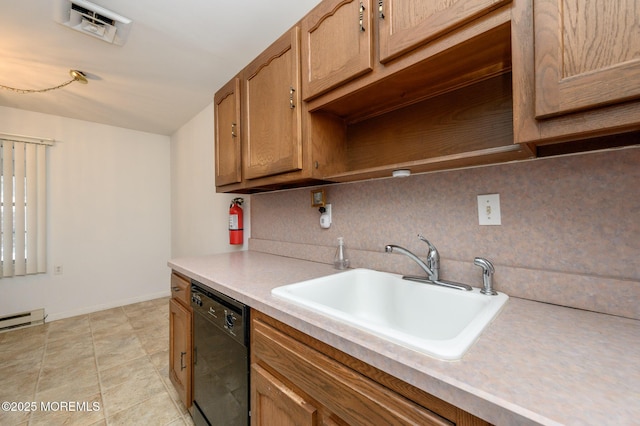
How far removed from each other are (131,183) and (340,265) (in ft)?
11.7

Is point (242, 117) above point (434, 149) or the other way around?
above

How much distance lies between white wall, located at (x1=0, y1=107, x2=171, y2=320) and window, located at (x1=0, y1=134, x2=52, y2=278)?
102 mm

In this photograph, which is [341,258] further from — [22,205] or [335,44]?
[22,205]

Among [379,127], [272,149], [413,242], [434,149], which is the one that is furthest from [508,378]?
[272,149]

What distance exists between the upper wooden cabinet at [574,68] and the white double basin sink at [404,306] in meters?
0.53

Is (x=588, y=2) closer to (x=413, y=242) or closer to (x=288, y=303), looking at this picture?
(x=413, y=242)

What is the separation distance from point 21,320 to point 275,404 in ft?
11.9

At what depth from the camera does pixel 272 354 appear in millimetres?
869

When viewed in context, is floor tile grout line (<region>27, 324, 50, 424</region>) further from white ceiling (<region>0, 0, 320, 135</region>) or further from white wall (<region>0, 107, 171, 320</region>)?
white ceiling (<region>0, 0, 320, 135</region>)

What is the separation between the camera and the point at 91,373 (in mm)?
1953

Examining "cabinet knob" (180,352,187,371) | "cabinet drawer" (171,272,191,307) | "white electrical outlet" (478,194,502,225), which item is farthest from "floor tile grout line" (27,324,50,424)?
"white electrical outlet" (478,194,502,225)

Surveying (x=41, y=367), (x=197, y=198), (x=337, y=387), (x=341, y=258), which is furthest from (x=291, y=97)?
(x=41, y=367)

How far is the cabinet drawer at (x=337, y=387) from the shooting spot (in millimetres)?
539

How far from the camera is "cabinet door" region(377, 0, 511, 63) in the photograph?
0.74m
